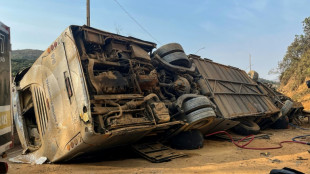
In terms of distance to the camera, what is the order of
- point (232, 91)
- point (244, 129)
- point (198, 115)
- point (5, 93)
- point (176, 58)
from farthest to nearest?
point (232, 91), point (244, 129), point (176, 58), point (198, 115), point (5, 93)

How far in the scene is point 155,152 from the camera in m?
4.66

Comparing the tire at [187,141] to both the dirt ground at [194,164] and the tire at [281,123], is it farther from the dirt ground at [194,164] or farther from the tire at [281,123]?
the tire at [281,123]

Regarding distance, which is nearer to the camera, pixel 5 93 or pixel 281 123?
pixel 5 93

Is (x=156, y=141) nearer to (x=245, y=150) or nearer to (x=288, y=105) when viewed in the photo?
(x=245, y=150)

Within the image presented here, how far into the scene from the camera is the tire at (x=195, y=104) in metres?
5.27

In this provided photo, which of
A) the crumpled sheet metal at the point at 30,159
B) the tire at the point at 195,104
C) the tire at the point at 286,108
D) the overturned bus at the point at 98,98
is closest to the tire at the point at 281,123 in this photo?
the tire at the point at 286,108

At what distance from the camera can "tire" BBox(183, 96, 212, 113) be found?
5.27 meters

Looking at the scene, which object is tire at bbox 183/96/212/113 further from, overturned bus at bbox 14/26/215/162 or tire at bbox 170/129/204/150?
tire at bbox 170/129/204/150

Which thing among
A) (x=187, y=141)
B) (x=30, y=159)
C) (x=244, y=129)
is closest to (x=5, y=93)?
(x=30, y=159)

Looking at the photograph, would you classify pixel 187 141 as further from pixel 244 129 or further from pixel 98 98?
pixel 244 129

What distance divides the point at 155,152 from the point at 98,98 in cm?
161

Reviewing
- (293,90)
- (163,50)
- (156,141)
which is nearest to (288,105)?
(163,50)

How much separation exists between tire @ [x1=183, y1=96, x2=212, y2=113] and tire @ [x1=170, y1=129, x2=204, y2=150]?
596 millimetres

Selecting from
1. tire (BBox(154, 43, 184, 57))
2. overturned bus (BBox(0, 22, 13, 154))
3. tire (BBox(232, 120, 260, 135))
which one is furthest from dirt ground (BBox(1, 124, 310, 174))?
tire (BBox(154, 43, 184, 57))
